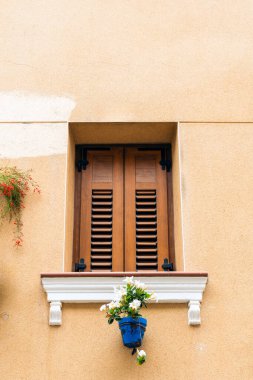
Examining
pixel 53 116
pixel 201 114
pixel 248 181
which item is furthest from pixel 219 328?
pixel 53 116

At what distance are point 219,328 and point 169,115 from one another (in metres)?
2.24

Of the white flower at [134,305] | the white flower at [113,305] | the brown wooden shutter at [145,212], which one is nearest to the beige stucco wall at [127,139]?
the brown wooden shutter at [145,212]

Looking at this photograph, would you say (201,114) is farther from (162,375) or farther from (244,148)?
(162,375)

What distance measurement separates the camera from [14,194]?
Answer: 6.99 m

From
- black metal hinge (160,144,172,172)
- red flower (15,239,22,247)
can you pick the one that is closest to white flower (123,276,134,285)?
red flower (15,239,22,247)

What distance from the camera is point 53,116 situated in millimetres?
7398

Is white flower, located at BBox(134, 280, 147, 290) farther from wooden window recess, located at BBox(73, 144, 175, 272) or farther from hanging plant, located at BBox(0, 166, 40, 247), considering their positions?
hanging plant, located at BBox(0, 166, 40, 247)

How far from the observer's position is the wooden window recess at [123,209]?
284 inches

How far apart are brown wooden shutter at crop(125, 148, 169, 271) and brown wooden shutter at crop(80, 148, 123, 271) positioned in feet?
0.27

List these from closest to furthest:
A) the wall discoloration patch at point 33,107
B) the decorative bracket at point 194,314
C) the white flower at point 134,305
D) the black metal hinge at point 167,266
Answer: the white flower at point 134,305 < the decorative bracket at point 194,314 < the black metal hinge at point 167,266 < the wall discoloration patch at point 33,107

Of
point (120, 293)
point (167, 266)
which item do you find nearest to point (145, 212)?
point (167, 266)

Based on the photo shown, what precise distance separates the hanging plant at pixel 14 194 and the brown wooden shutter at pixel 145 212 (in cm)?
102

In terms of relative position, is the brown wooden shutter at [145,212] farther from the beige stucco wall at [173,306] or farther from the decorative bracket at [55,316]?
the decorative bracket at [55,316]

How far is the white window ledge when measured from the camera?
6422 mm
